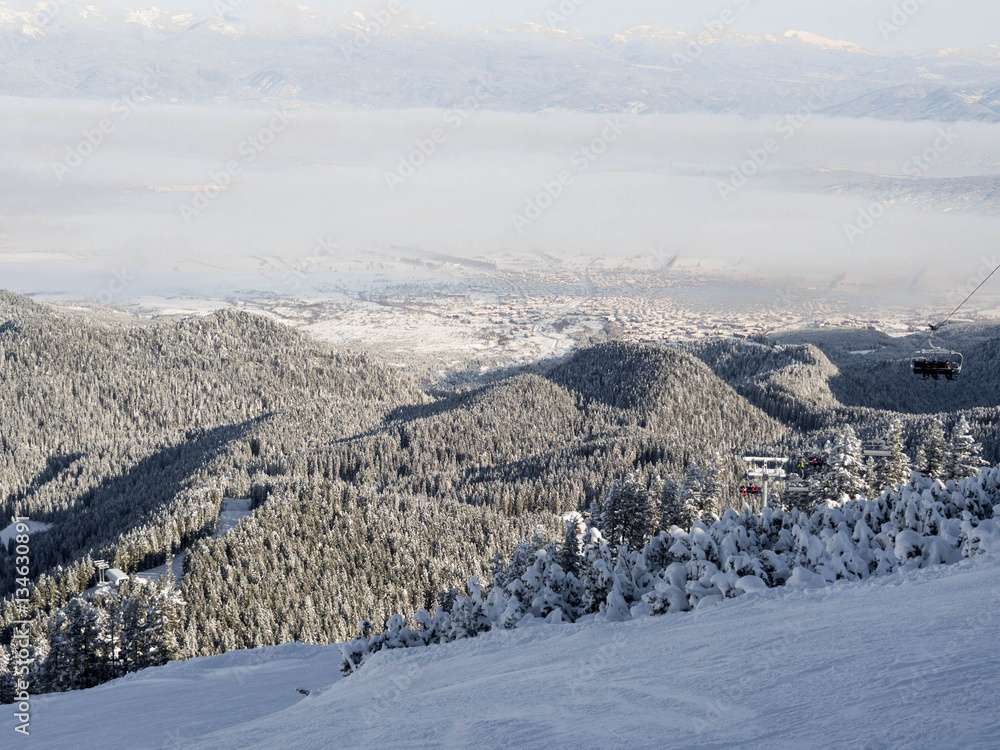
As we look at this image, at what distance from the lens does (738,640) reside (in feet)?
54.6

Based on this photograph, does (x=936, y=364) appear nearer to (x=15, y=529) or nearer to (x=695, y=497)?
(x=695, y=497)

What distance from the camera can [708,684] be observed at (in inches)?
557

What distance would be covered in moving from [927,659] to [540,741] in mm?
6433

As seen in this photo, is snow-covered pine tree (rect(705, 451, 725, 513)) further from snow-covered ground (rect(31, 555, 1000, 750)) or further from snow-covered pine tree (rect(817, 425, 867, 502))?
snow-covered ground (rect(31, 555, 1000, 750))

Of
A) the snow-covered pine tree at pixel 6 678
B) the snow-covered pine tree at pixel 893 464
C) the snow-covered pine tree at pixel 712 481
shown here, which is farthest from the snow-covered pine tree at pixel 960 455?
the snow-covered pine tree at pixel 6 678

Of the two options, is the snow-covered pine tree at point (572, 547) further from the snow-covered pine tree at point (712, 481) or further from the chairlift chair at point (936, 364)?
the snow-covered pine tree at point (712, 481)

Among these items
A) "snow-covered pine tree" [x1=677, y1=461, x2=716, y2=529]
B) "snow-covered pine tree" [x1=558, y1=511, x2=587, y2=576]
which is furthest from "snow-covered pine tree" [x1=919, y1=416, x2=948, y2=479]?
"snow-covered pine tree" [x1=558, y1=511, x2=587, y2=576]

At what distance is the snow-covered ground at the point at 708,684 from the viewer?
1127cm

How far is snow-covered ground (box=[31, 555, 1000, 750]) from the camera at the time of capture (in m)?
11.3

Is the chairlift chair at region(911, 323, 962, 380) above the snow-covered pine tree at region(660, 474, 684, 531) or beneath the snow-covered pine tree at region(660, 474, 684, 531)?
above

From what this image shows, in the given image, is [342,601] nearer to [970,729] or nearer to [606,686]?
[606,686]

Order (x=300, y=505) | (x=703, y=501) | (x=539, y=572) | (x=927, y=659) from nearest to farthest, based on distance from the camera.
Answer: (x=927, y=659)
(x=539, y=572)
(x=703, y=501)
(x=300, y=505)

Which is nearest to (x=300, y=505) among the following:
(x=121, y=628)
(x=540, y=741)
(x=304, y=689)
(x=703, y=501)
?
(x=121, y=628)

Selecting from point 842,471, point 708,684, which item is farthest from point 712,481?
point 708,684
